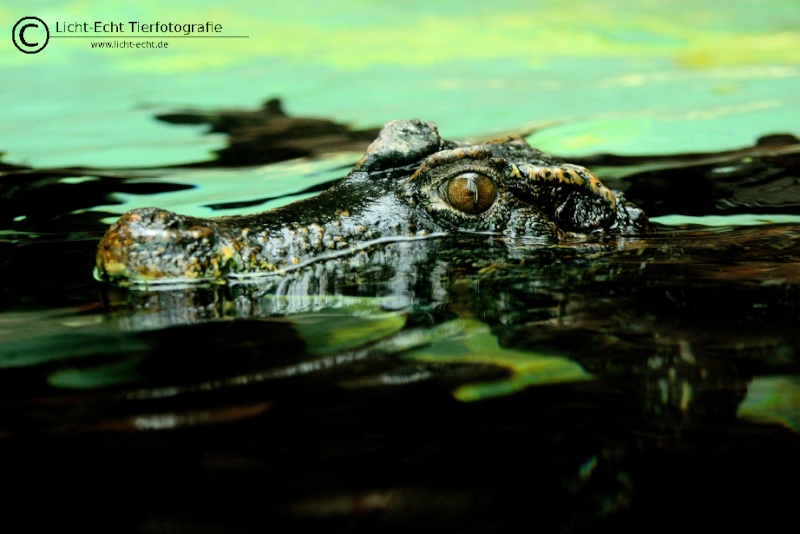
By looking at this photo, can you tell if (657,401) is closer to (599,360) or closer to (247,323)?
(599,360)

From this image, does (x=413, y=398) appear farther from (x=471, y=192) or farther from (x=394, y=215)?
(x=471, y=192)

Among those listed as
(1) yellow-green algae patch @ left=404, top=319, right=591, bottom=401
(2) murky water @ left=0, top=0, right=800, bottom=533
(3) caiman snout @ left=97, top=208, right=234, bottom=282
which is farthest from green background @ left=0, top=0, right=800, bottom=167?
(1) yellow-green algae patch @ left=404, top=319, right=591, bottom=401

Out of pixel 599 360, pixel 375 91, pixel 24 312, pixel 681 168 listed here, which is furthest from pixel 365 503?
pixel 375 91

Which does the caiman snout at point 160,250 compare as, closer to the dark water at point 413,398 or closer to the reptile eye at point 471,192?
the dark water at point 413,398

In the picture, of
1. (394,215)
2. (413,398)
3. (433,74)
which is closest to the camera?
(413,398)

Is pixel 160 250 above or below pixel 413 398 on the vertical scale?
above

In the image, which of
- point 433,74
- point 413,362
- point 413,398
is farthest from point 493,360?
point 433,74

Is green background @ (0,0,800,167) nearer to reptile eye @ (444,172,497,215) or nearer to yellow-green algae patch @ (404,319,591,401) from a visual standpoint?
reptile eye @ (444,172,497,215)
